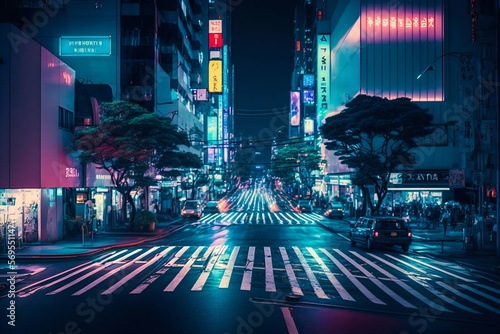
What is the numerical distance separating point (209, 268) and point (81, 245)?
11.6 meters

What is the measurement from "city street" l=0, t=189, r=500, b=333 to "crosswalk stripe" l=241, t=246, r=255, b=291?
1.4 inches

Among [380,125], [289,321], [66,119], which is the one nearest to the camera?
[289,321]

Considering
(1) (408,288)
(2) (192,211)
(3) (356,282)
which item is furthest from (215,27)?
(1) (408,288)

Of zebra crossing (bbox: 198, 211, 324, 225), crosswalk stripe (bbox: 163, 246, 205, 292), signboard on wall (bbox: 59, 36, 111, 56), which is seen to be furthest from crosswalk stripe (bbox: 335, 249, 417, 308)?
signboard on wall (bbox: 59, 36, 111, 56)

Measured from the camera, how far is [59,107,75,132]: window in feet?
107

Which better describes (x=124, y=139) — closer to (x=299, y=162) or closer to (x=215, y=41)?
(x=215, y=41)

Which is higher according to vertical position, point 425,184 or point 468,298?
point 425,184

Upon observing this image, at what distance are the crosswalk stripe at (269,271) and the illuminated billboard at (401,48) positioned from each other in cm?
3926

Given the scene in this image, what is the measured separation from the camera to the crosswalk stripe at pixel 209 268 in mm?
16641

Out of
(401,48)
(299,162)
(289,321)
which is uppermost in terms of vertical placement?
(401,48)

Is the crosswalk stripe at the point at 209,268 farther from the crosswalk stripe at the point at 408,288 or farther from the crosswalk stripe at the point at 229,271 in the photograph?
the crosswalk stripe at the point at 408,288

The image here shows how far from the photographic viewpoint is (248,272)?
64.8ft

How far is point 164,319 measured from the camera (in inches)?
478

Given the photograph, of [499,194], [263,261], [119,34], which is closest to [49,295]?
[263,261]
